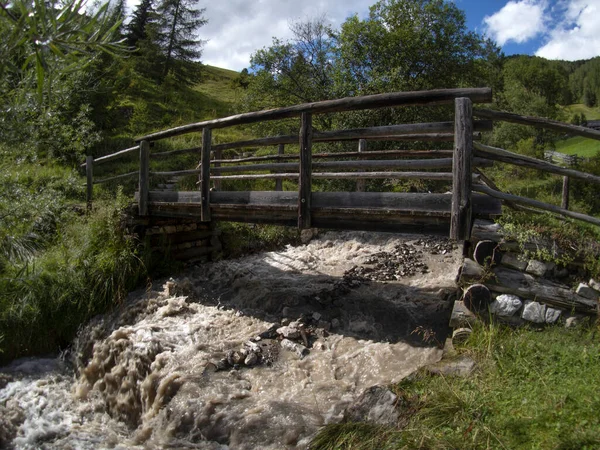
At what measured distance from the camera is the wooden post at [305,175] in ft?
17.9

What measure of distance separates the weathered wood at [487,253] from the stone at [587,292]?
0.78 metres

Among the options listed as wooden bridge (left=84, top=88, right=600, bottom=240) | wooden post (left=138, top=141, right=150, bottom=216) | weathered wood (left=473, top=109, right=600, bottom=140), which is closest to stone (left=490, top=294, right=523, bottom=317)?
wooden bridge (left=84, top=88, right=600, bottom=240)

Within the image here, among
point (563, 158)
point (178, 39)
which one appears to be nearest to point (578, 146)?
point (563, 158)

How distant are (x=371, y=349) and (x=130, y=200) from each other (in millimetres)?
5678

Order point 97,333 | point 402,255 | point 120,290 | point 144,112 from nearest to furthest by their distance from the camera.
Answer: point 97,333 < point 120,290 < point 402,255 < point 144,112

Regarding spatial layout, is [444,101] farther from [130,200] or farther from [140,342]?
[130,200]

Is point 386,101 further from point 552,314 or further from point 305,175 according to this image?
point 552,314

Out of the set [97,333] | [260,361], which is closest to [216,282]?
[97,333]

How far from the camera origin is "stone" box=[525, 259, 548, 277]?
433 centimetres

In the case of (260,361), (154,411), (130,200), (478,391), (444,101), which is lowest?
(154,411)

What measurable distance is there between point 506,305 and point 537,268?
1.63 feet

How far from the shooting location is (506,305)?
172 inches

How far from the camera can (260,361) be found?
203 inches

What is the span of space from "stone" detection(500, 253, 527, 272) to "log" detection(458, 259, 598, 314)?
0.15 ft
